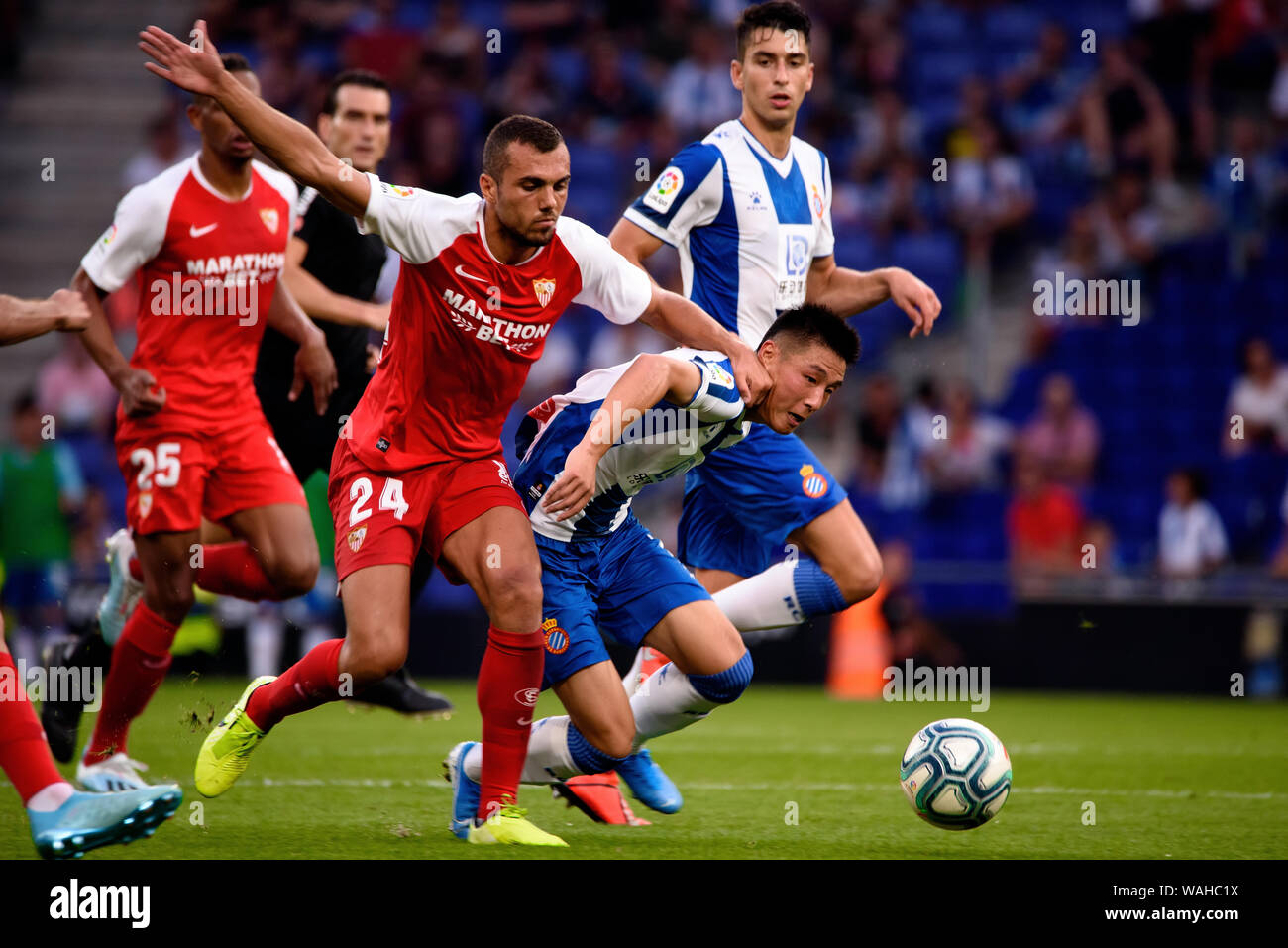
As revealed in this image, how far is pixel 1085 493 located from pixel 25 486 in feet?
27.9

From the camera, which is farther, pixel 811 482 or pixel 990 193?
pixel 990 193

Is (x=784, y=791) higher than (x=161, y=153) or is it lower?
lower

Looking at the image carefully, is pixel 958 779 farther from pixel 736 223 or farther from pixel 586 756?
pixel 736 223

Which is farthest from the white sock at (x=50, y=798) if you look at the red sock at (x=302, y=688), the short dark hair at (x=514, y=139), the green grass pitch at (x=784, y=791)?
the short dark hair at (x=514, y=139)

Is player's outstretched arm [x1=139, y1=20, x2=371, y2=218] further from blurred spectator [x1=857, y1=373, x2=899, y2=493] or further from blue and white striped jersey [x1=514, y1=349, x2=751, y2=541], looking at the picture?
blurred spectator [x1=857, y1=373, x2=899, y2=493]

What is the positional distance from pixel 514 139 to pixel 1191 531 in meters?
8.65

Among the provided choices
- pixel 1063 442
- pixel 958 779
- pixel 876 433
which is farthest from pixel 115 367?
pixel 1063 442

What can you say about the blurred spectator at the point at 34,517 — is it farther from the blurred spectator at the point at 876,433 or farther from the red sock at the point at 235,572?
the blurred spectator at the point at 876,433

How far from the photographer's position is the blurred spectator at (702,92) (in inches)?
599

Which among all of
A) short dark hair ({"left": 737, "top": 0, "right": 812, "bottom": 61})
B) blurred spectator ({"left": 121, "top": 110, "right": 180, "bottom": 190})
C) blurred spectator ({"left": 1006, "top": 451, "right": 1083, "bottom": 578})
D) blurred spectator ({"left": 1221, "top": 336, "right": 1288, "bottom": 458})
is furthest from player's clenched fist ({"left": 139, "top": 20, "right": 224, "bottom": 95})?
blurred spectator ({"left": 121, "top": 110, "right": 180, "bottom": 190})

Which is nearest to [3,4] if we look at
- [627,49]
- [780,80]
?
[627,49]

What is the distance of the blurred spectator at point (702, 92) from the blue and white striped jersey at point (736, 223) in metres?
8.73

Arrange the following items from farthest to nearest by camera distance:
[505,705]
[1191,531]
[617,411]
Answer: [1191,531], [505,705], [617,411]

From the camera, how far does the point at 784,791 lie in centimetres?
672
